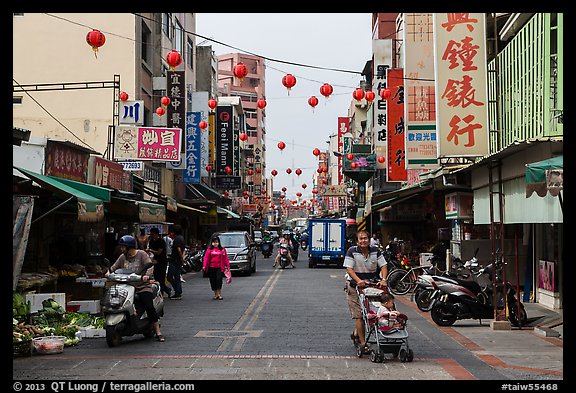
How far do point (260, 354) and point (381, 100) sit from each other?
93.0 ft

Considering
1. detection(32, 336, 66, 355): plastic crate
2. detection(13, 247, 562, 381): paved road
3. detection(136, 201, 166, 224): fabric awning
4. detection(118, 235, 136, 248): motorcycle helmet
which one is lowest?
detection(13, 247, 562, 381): paved road

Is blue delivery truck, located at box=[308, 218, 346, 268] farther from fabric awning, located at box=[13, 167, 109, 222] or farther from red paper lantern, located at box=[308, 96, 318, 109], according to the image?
fabric awning, located at box=[13, 167, 109, 222]

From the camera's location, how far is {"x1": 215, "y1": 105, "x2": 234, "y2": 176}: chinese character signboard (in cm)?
5491

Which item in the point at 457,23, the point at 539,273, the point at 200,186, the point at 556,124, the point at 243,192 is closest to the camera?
the point at 556,124

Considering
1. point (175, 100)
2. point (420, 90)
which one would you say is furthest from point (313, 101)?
point (175, 100)

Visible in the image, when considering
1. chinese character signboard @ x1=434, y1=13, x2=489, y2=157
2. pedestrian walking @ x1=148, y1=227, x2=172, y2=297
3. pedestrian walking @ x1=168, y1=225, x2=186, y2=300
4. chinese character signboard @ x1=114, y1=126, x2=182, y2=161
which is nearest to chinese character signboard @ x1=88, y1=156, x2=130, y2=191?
chinese character signboard @ x1=114, y1=126, x2=182, y2=161

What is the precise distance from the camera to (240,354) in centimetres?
1093

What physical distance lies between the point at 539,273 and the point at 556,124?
5.19m

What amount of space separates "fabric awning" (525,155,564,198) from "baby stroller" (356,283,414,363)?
2.63 metres

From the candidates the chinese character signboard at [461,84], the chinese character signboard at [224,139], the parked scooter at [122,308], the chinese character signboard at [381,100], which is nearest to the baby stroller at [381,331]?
the parked scooter at [122,308]

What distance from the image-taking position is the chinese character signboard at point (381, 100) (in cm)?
3734
